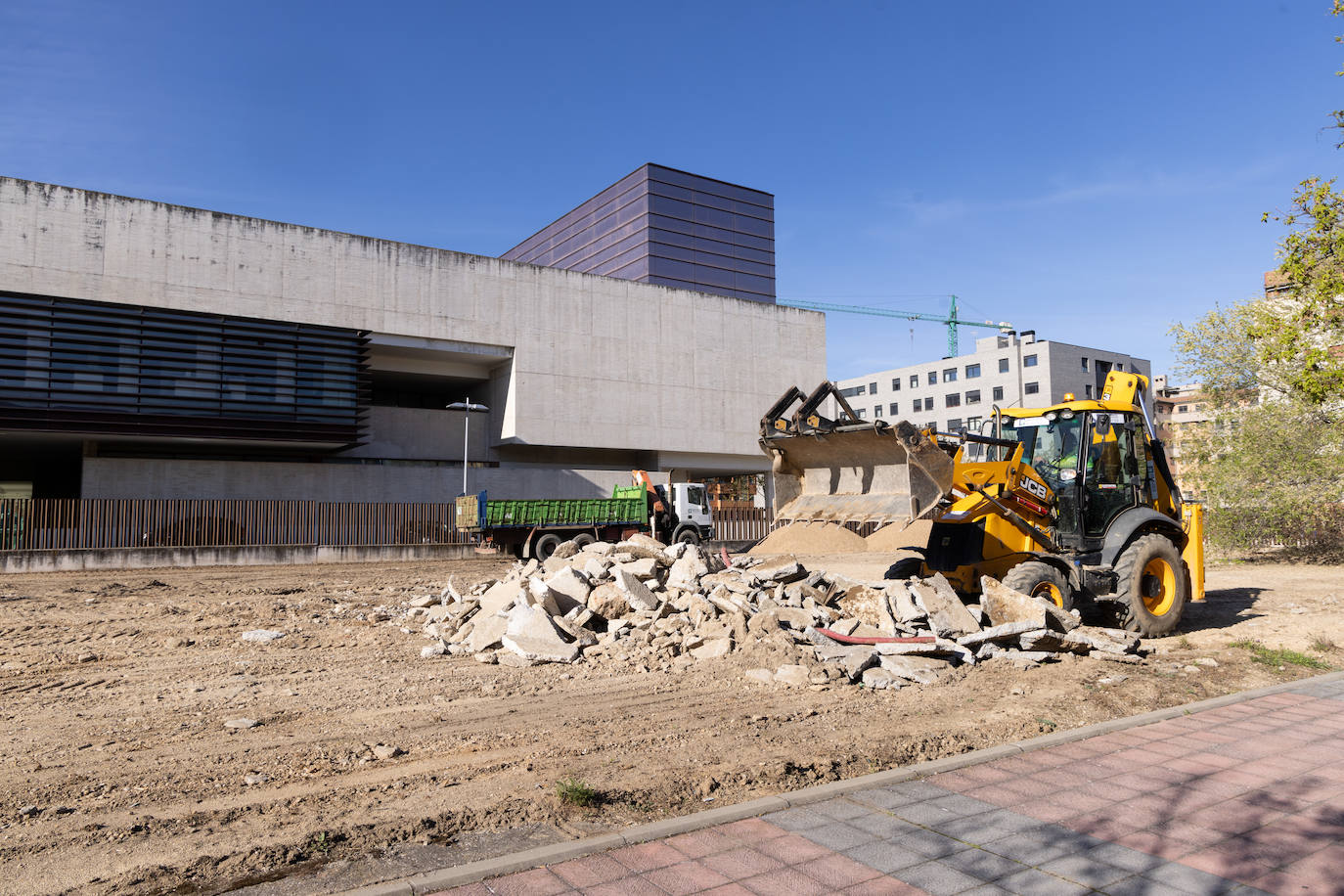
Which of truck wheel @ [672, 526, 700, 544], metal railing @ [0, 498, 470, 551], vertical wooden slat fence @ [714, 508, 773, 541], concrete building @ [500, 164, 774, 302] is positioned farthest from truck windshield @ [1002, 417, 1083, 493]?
concrete building @ [500, 164, 774, 302]

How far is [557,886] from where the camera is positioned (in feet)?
12.0

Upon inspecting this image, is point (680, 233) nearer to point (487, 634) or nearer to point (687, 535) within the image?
point (687, 535)

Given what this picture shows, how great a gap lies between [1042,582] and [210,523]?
973 inches

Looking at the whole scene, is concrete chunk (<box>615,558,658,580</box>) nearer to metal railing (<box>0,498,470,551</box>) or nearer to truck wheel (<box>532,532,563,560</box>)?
truck wheel (<box>532,532,563,560</box>)

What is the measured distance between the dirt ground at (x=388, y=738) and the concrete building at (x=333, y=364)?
16235 mm

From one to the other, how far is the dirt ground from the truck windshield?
245 centimetres

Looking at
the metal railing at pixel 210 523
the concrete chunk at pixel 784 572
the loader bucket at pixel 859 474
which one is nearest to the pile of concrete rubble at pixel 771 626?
the concrete chunk at pixel 784 572

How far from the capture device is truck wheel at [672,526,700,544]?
26984 mm

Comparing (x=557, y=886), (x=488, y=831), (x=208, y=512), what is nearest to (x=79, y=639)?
(x=488, y=831)

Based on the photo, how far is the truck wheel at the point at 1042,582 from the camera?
9.86 metres

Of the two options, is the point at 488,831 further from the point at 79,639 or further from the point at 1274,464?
the point at 1274,464

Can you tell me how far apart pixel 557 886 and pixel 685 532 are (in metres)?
23.7

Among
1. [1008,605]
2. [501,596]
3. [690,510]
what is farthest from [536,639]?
[690,510]

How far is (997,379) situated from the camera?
7588 centimetres
